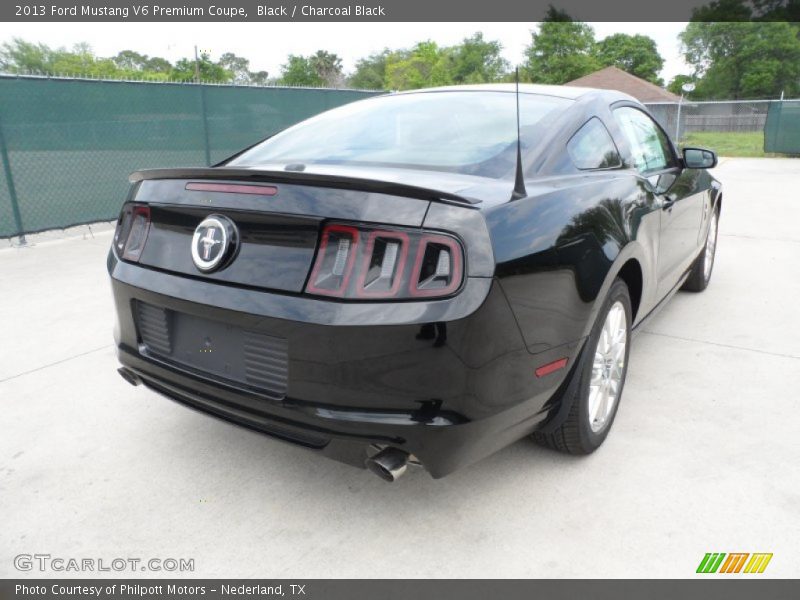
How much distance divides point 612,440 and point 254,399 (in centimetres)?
160

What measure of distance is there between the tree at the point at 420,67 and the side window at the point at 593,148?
231 feet

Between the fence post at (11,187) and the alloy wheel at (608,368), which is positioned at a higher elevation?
the fence post at (11,187)

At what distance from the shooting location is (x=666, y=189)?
3.37m

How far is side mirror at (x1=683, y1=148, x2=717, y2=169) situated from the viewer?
385 centimetres

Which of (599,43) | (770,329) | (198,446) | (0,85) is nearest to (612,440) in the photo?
(198,446)

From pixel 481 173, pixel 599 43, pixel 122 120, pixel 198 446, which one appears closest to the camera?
pixel 481 173

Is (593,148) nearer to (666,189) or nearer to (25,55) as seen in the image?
(666,189)

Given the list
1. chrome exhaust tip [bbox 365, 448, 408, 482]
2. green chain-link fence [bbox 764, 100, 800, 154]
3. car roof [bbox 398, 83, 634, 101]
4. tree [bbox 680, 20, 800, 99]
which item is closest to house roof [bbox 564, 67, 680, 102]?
tree [bbox 680, 20, 800, 99]

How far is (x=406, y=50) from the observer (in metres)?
89.2

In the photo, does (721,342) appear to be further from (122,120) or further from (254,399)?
(122,120)

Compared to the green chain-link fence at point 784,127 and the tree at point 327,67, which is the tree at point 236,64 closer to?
the tree at point 327,67

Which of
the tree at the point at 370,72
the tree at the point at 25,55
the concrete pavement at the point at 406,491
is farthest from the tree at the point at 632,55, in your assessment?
the concrete pavement at the point at 406,491

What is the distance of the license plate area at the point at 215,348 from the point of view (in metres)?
1.95

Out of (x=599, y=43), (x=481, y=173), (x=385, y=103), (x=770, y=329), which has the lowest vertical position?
(x=770, y=329)
